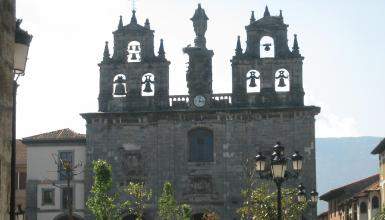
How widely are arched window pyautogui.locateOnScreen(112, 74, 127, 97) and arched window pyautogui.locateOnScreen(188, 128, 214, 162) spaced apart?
5.37m

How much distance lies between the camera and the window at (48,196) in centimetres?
5806

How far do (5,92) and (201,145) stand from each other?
4990 centimetres

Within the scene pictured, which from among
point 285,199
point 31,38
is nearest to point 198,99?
point 285,199

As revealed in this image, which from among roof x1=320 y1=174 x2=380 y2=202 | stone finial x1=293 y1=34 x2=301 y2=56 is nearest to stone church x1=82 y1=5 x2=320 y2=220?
stone finial x1=293 y1=34 x2=301 y2=56

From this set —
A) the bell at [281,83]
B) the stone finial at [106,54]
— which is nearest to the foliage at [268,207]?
the bell at [281,83]

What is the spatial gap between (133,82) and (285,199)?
978 inches

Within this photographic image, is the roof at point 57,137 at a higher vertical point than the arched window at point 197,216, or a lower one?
higher

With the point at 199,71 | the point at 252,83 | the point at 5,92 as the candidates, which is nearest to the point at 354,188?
the point at 252,83

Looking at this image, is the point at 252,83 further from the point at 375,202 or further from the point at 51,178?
the point at 51,178

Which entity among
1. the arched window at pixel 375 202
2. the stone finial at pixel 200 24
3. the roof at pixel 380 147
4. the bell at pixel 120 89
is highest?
the stone finial at pixel 200 24

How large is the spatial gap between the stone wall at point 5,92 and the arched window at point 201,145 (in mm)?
49336

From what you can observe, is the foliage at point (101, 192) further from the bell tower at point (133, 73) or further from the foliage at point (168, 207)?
the bell tower at point (133, 73)

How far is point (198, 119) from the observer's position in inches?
2205

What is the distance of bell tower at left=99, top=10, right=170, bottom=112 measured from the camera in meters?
56.8
